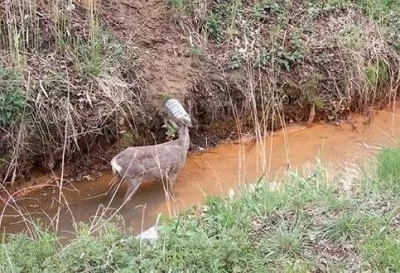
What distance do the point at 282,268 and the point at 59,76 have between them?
3.52m

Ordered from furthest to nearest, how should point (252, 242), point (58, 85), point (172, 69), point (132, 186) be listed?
point (172, 69) < point (58, 85) < point (132, 186) < point (252, 242)

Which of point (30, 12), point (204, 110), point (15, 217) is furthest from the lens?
point (204, 110)

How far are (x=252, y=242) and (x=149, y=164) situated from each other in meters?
2.34

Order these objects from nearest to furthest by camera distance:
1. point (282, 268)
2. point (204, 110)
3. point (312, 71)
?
point (282, 268) → point (204, 110) → point (312, 71)

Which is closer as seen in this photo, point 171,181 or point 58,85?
point 171,181

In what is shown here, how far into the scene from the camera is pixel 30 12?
7430 millimetres

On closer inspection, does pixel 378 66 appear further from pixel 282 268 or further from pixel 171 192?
pixel 282 268

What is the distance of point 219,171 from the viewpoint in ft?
23.9

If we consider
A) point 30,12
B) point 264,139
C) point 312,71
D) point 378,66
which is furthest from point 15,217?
point 378,66

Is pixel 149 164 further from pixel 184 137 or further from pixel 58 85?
pixel 58 85

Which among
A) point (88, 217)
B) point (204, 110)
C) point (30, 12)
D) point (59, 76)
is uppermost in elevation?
point (30, 12)

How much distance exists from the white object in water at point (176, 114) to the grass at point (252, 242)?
2.13 metres

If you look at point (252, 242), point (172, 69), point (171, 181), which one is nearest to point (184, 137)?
point (171, 181)

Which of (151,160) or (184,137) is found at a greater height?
(184,137)
